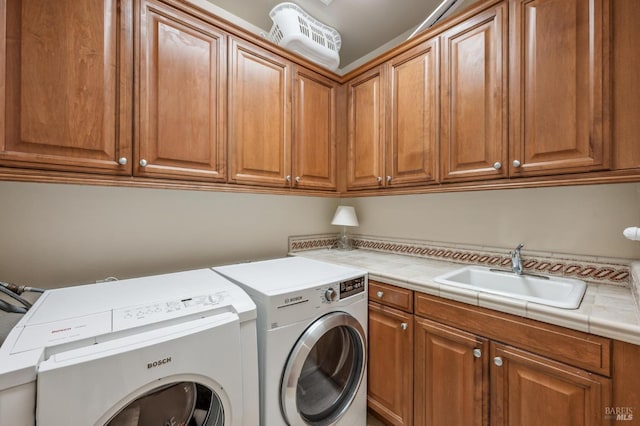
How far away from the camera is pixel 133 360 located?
760 millimetres

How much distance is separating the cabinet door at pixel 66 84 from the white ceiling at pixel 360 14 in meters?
0.93

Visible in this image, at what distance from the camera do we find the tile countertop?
33.8 inches

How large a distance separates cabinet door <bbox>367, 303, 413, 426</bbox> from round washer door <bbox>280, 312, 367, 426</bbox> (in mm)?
93

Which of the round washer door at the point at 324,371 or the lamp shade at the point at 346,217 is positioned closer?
the round washer door at the point at 324,371

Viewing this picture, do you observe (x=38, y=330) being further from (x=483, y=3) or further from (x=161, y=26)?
(x=483, y=3)

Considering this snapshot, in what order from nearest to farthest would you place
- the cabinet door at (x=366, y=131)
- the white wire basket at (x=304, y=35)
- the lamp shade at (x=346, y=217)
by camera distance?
the white wire basket at (x=304, y=35) < the cabinet door at (x=366, y=131) < the lamp shade at (x=346, y=217)

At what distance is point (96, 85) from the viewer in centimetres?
113

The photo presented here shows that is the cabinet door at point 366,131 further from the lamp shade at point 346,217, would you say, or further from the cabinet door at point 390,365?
the cabinet door at point 390,365

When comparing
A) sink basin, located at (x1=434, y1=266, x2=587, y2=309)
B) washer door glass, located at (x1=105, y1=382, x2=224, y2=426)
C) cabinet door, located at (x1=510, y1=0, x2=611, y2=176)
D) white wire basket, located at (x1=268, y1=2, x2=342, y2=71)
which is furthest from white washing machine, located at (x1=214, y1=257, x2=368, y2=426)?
white wire basket, located at (x1=268, y1=2, x2=342, y2=71)

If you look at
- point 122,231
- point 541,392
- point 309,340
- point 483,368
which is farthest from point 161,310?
point 541,392

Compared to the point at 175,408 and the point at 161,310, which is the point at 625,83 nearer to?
the point at 161,310

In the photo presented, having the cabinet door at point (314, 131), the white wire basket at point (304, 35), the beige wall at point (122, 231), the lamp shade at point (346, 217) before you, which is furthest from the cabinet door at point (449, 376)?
the white wire basket at point (304, 35)

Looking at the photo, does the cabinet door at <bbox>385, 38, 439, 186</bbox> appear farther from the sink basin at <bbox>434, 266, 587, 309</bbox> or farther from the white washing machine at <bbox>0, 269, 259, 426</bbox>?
the white washing machine at <bbox>0, 269, 259, 426</bbox>

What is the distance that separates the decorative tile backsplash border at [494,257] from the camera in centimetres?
128
